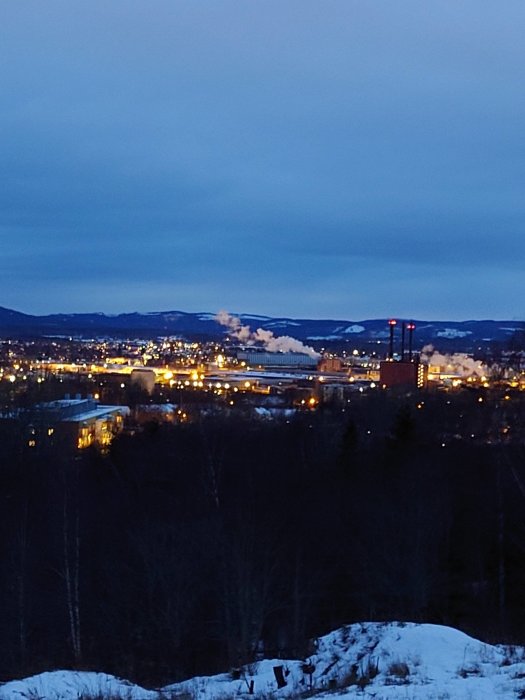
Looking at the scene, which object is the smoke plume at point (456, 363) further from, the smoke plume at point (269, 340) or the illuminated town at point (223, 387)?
the smoke plume at point (269, 340)

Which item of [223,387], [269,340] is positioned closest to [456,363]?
→ [223,387]

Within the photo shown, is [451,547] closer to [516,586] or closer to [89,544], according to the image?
[516,586]

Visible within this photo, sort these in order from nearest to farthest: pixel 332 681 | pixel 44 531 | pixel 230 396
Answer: pixel 332 681 < pixel 44 531 < pixel 230 396

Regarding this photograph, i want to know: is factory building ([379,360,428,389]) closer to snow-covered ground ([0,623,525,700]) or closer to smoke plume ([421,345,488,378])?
smoke plume ([421,345,488,378])

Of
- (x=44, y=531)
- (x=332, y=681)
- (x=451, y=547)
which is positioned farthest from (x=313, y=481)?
(x=332, y=681)

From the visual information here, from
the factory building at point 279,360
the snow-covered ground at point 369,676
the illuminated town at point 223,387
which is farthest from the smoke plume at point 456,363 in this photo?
the snow-covered ground at point 369,676

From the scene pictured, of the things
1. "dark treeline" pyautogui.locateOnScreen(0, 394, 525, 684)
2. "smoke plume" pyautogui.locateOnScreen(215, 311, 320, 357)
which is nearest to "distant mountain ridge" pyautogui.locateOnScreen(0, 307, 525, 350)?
"smoke plume" pyautogui.locateOnScreen(215, 311, 320, 357)
